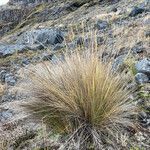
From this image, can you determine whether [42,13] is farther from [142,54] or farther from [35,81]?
[35,81]

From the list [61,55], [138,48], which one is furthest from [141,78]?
[138,48]

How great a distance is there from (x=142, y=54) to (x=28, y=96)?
7.87 feet

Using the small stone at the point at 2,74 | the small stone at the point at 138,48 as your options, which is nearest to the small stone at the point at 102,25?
the small stone at the point at 2,74

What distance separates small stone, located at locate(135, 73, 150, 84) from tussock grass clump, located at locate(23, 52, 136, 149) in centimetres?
68

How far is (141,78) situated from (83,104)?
1.26 metres

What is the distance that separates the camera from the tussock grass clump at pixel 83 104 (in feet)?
13.9

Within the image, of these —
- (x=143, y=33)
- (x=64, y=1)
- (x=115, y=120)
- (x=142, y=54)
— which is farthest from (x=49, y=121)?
(x=64, y=1)

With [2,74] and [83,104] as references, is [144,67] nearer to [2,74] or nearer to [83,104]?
[83,104]

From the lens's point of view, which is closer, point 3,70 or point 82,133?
point 82,133

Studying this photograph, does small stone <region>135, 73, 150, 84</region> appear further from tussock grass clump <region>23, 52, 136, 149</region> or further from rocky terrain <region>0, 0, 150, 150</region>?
tussock grass clump <region>23, 52, 136, 149</region>

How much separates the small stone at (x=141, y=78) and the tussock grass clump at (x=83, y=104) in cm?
68

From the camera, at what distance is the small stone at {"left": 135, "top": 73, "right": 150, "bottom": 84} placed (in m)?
5.21

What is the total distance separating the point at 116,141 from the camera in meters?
4.18

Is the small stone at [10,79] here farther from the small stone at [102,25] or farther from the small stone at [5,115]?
the small stone at [102,25]
